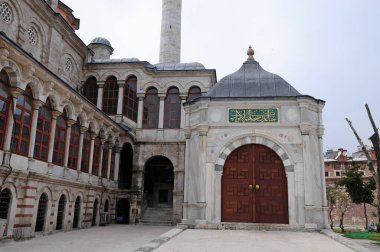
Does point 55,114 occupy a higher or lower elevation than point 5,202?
higher

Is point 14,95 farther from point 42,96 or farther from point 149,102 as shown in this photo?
point 149,102

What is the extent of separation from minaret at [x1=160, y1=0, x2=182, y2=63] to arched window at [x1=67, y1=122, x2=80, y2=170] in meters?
13.3

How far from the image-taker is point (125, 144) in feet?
68.6

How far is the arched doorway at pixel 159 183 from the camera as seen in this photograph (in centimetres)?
2425

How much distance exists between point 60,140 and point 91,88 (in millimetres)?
8514

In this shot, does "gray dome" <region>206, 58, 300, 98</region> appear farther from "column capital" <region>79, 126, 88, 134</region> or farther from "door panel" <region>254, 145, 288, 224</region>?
"column capital" <region>79, 126, 88, 134</region>

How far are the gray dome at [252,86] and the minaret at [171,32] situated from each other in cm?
1366

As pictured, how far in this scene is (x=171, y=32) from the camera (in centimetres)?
2770

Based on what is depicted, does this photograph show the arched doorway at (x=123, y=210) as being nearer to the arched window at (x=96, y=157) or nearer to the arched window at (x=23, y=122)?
the arched window at (x=96, y=157)

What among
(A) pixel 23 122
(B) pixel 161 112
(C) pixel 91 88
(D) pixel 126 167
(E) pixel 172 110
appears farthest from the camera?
(D) pixel 126 167

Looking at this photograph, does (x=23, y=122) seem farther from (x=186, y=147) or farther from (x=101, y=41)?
(x=101, y=41)

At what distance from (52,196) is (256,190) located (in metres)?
6.94

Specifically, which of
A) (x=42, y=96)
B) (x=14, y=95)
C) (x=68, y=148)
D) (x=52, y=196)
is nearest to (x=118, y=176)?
(x=68, y=148)

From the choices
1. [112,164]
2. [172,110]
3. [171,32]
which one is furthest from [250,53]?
[171,32]
